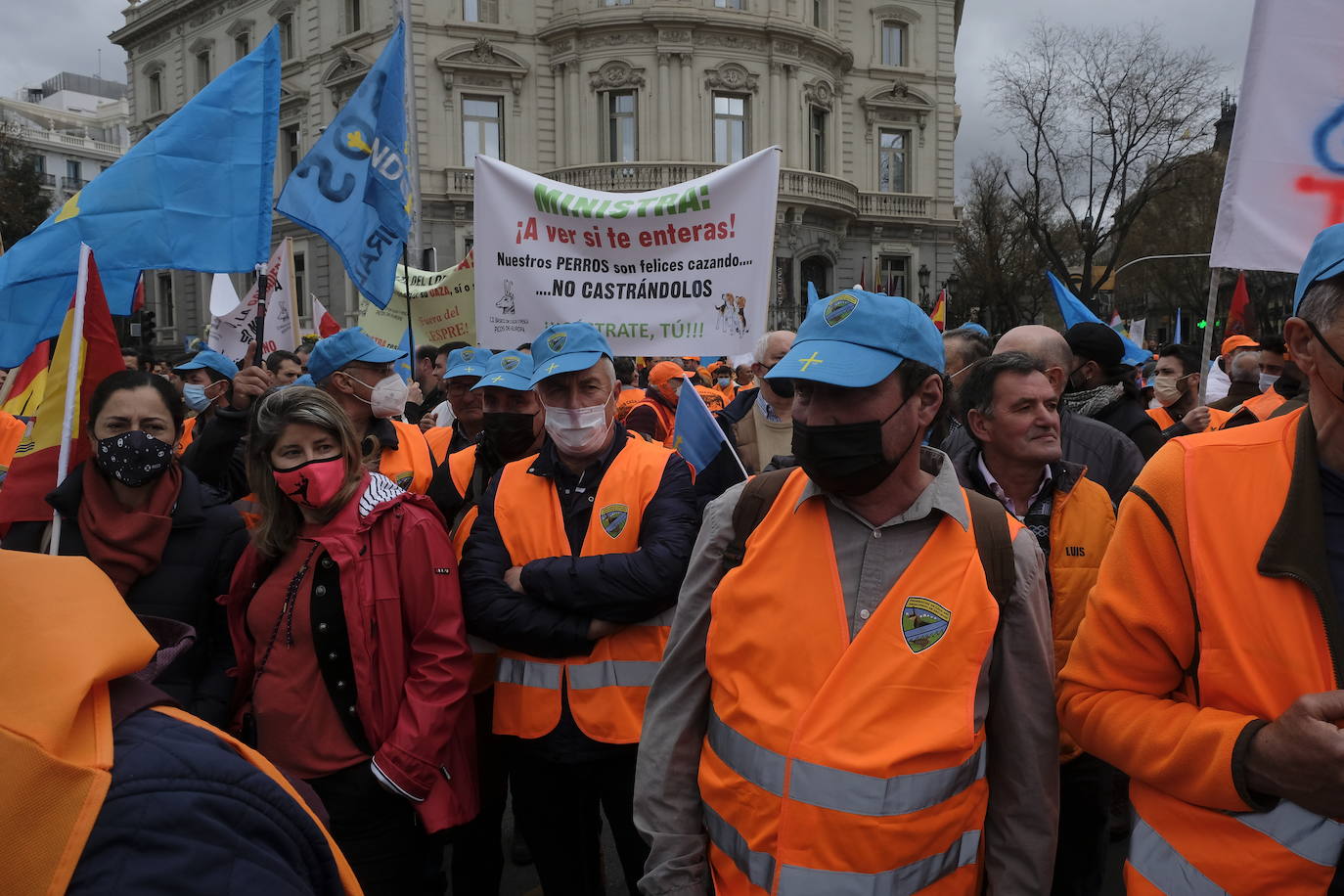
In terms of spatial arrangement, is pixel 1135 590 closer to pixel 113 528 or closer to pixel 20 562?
pixel 20 562

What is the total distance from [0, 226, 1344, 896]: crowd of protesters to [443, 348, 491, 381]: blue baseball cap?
79 cm

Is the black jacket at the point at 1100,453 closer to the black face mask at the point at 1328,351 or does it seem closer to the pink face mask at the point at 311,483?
the black face mask at the point at 1328,351

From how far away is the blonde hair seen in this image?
9.45 feet

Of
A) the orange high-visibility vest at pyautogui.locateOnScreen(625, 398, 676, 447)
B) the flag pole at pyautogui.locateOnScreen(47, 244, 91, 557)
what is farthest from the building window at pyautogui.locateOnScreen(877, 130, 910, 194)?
the flag pole at pyautogui.locateOnScreen(47, 244, 91, 557)

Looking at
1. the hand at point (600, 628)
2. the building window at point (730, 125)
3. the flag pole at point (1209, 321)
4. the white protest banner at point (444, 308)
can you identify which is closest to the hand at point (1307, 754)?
the hand at point (600, 628)

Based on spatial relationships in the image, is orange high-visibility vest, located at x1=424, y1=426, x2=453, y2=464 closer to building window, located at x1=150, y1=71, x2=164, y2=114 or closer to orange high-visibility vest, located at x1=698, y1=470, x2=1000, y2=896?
orange high-visibility vest, located at x1=698, y1=470, x2=1000, y2=896

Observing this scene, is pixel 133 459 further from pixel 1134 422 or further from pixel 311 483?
pixel 1134 422

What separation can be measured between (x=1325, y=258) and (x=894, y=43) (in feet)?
126

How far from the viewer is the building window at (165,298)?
4116 cm

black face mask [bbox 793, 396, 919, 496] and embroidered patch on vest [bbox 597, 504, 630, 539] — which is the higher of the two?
black face mask [bbox 793, 396, 919, 496]

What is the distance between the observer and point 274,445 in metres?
2.95

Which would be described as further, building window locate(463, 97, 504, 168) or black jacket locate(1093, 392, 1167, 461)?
building window locate(463, 97, 504, 168)

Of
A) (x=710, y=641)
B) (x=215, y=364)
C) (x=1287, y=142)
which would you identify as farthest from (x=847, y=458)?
(x=215, y=364)

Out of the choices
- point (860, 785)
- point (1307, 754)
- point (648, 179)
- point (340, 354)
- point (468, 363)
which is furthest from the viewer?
point (648, 179)
